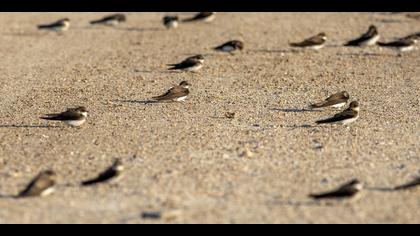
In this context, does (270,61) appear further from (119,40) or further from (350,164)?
(350,164)

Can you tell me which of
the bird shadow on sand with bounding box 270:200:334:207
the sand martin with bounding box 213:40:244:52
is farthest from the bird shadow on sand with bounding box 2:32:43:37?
the bird shadow on sand with bounding box 270:200:334:207

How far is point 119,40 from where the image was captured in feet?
77.5

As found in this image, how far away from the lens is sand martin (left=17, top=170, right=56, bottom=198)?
35.3ft

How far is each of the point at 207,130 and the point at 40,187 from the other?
405 cm

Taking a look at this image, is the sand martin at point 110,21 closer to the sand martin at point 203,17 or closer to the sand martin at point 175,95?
the sand martin at point 203,17

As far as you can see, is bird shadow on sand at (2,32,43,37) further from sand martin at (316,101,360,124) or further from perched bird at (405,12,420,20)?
sand martin at (316,101,360,124)

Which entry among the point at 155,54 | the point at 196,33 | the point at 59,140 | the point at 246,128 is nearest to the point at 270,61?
the point at 155,54

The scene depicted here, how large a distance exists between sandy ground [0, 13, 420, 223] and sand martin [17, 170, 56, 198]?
111 millimetres

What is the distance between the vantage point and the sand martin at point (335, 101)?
1569cm

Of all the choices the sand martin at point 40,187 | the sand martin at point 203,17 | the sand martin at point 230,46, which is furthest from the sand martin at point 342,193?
the sand martin at point 203,17

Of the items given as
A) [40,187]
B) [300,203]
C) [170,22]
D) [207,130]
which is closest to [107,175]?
[40,187]

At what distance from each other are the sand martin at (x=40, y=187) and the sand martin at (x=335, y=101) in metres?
6.00

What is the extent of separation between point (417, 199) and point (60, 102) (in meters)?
7.62
